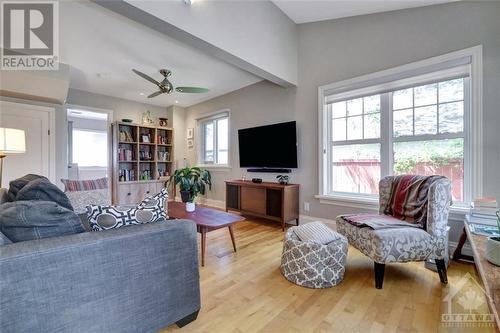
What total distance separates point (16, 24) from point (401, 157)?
A: 4.51 meters

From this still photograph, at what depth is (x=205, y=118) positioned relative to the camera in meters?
5.46

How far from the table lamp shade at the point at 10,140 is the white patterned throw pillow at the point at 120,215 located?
208 cm

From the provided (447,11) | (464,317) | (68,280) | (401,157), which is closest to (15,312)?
(68,280)

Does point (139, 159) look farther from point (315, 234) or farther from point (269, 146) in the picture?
point (315, 234)

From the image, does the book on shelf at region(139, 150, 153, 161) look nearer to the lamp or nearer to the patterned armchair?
the lamp

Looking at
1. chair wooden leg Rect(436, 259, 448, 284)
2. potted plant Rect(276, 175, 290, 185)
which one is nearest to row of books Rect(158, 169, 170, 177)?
potted plant Rect(276, 175, 290, 185)

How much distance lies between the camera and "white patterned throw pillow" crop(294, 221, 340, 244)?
6.40 ft

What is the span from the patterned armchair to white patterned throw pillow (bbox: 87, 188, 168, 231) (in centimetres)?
162

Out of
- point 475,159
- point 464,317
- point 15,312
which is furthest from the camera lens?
point 475,159

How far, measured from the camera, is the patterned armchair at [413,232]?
5.90 ft

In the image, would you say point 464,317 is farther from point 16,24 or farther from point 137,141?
point 137,141
